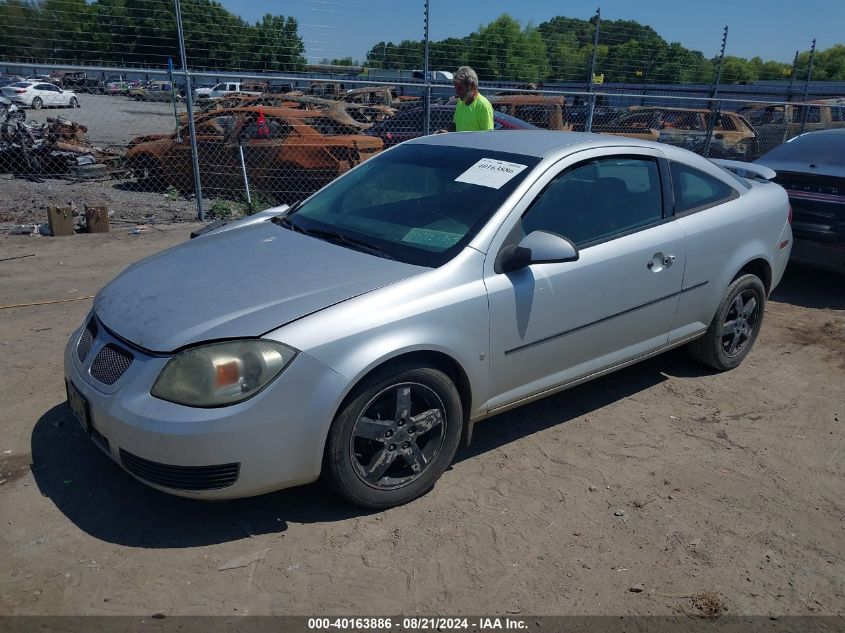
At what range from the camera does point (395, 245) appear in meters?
3.54

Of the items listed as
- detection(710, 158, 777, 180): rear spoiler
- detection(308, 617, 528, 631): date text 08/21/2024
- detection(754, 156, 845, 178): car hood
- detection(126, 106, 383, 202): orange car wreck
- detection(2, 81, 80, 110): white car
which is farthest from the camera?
detection(2, 81, 80, 110): white car

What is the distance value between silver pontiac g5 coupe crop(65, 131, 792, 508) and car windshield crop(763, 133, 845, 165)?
3127 mm

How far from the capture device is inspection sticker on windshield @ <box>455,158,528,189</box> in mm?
3705

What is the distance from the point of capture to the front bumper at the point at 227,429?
2734 millimetres

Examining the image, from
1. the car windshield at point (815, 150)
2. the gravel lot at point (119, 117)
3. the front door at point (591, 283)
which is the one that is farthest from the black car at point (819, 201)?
the gravel lot at point (119, 117)

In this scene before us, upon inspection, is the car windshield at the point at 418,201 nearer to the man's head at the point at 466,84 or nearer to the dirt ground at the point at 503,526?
the dirt ground at the point at 503,526

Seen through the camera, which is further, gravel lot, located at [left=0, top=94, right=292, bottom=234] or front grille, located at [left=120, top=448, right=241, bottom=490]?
gravel lot, located at [left=0, top=94, right=292, bottom=234]

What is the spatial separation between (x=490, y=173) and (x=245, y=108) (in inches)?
303

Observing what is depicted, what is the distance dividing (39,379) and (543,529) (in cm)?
322

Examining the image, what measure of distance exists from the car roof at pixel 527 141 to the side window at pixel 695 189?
176mm

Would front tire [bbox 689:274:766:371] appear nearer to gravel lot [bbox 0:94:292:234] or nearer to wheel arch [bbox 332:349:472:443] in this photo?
wheel arch [bbox 332:349:472:443]

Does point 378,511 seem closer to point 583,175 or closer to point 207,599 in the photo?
point 207,599

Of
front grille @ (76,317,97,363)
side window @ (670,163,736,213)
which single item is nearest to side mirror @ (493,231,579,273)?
side window @ (670,163,736,213)

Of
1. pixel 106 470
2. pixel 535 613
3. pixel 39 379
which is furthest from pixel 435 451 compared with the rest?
pixel 39 379
